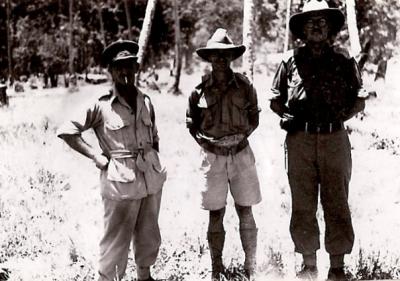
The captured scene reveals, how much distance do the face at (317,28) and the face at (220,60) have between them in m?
0.55

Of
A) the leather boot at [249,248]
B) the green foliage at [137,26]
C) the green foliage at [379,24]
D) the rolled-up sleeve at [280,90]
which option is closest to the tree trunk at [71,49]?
the green foliage at [137,26]

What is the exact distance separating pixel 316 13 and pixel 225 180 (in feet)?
4.12

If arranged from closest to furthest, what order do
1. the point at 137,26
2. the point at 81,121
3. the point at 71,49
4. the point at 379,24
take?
1. the point at 81,121
2. the point at 379,24
3. the point at 71,49
4. the point at 137,26

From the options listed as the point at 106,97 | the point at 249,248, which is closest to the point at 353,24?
the point at 249,248

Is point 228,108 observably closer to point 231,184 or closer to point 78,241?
point 231,184

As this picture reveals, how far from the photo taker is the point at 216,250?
3.58m

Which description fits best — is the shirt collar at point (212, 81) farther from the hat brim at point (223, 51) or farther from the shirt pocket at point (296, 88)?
the shirt pocket at point (296, 88)

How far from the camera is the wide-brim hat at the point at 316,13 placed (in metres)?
3.44

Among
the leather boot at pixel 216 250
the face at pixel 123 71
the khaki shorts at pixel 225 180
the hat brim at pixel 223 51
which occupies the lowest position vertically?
the leather boot at pixel 216 250

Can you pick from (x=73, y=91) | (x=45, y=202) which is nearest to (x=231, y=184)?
(x=45, y=202)

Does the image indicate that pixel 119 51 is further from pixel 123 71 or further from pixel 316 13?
pixel 316 13

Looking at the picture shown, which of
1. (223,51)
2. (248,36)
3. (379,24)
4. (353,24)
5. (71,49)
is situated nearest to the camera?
(223,51)

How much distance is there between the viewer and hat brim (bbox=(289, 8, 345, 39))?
344 cm

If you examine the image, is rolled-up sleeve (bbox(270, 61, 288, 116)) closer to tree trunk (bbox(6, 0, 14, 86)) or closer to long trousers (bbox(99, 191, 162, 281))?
long trousers (bbox(99, 191, 162, 281))
